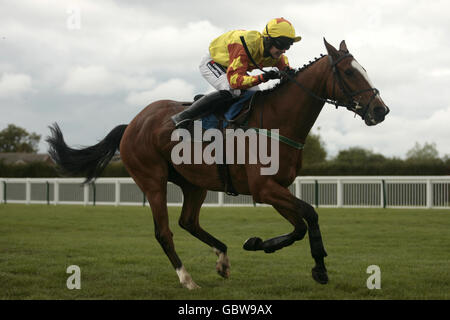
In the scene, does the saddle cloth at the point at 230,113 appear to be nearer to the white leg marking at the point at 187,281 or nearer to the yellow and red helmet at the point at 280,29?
the yellow and red helmet at the point at 280,29

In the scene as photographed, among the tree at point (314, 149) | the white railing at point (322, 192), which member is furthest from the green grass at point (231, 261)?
the tree at point (314, 149)

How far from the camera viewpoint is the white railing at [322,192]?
53.4ft

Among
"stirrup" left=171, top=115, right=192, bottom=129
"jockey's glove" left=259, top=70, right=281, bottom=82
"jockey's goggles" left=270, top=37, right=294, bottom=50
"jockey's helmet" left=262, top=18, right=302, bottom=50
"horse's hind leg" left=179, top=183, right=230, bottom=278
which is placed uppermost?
"jockey's helmet" left=262, top=18, right=302, bottom=50

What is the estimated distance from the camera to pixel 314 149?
42.4m

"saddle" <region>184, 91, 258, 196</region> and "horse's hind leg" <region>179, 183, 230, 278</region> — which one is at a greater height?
"saddle" <region>184, 91, 258, 196</region>

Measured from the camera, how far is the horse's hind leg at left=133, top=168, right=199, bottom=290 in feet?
17.4

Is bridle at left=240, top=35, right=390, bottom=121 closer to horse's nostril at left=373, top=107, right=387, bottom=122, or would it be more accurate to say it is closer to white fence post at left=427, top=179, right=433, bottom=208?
horse's nostril at left=373, top=107, right=387, bottom=122

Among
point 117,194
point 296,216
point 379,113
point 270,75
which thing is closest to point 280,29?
point 270,75

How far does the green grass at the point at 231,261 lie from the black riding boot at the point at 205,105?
159cm

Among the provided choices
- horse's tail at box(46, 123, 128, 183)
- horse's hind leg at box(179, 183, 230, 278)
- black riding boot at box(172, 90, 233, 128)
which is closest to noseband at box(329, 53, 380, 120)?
black riding boot at box(172, 90, 233, 128)

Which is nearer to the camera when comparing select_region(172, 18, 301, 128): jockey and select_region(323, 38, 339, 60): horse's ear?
select_region(323, 38, 339, 60): horse's ear

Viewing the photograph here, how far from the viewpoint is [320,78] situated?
459 cm

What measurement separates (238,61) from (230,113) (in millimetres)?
475

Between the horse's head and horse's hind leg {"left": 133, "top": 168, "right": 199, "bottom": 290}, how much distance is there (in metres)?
1.98
